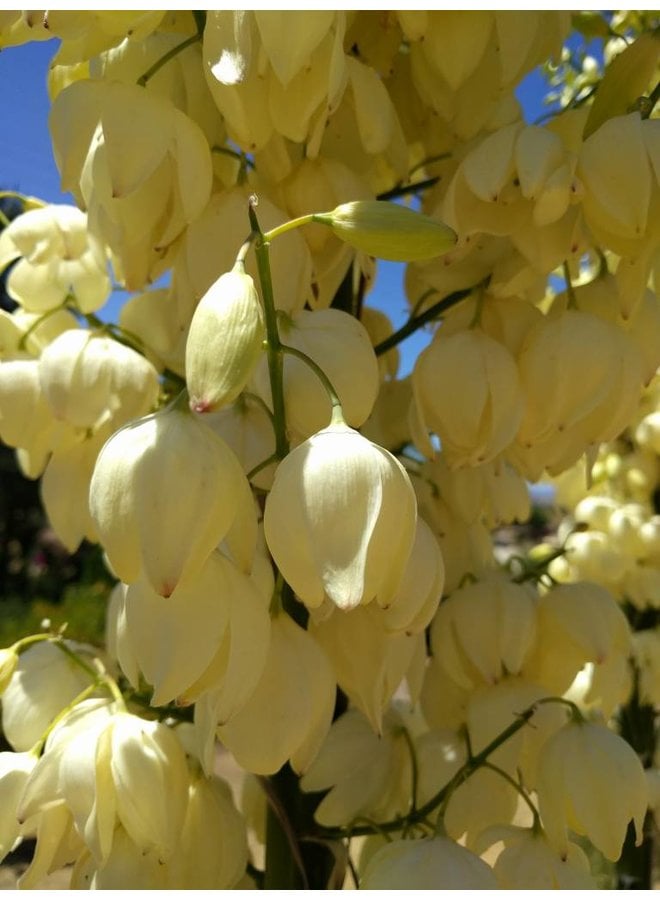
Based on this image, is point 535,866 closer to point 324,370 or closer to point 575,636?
point 575,636

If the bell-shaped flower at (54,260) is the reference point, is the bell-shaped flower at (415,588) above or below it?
below

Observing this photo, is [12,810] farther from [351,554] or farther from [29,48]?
[29,48]

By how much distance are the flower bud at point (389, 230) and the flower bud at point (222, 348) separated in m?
0.06

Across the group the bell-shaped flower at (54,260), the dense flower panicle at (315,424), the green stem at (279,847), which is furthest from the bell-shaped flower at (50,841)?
the bell-shaped flower at (54,260)

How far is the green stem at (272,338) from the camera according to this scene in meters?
0.35

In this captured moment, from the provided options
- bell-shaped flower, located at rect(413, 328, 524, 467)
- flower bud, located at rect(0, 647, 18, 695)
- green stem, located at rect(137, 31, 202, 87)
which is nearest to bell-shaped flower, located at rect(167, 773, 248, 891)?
flower bud, located at rect(0, 647, 18, 695)

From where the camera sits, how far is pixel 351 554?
321 millimetres

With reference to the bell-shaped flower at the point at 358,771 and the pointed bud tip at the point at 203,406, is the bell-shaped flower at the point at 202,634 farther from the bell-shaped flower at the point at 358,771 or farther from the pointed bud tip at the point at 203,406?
the bell-shaped flower at the point at 358,771

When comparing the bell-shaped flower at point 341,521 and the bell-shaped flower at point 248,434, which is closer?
the bell-shaped flower at point 341,521

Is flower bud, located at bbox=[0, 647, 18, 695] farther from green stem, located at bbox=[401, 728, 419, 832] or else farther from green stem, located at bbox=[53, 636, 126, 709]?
green stem, located at bbox=[401, 728, 419, 832]

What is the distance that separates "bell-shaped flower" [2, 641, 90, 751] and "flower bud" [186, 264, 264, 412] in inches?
11.1

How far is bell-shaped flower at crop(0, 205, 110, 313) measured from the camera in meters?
0.59

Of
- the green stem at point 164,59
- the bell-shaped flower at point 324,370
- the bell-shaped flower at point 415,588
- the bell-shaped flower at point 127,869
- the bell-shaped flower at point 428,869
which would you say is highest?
the green stem at point 164,59

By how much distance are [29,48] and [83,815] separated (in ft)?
1.28
